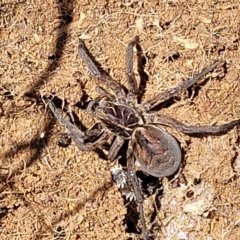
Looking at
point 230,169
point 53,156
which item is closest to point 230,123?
point 230,169

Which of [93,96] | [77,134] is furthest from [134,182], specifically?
[93,96]

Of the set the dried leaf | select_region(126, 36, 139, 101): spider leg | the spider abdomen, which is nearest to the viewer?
the spider abdomen

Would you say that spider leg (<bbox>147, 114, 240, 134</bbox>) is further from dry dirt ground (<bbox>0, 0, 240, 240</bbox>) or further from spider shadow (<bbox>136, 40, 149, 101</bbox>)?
spider shadow (<bbox>136, 40, 149, 101</bbox>)

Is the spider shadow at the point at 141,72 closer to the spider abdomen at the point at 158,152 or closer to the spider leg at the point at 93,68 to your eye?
the spider leg at the point at 93,68

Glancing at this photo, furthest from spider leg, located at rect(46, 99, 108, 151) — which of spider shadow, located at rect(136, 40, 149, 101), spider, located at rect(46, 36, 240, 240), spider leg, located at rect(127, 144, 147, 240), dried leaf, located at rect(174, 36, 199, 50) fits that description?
dried leaf, located at rect(174, 36, 199, 50)

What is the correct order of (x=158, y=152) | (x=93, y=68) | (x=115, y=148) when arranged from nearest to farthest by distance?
1. (x=158, y=152)
2. (x=93, y=68)
3. (x=115, y=148)

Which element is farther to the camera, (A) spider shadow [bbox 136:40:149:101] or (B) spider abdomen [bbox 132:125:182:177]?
(A) spider shadow [bbox 136:40:149:101]

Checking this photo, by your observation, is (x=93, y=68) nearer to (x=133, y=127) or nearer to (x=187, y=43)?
(x=133, y=127)
